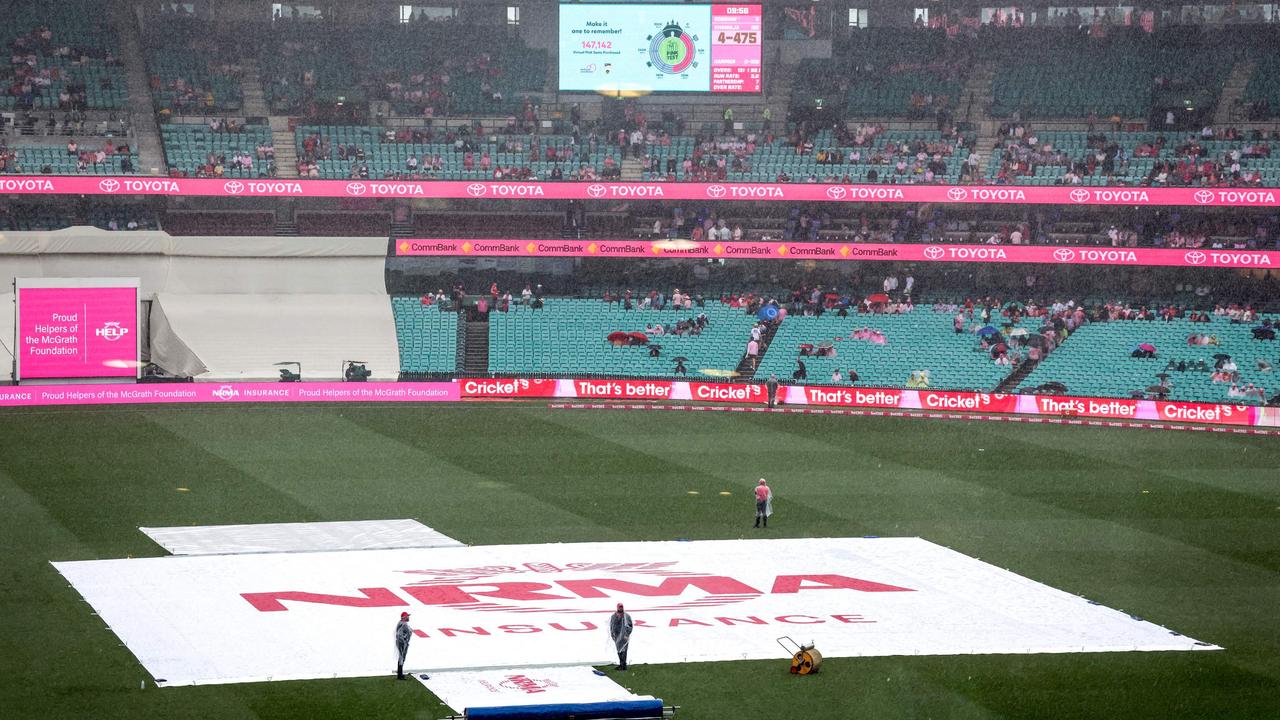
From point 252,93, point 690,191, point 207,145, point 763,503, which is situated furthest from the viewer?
point 252,93

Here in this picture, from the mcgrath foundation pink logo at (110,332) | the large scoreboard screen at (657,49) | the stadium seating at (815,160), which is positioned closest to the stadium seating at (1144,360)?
the stadium seating at (815,160)

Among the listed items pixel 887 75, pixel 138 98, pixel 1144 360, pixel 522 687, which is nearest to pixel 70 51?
pixel 138 98

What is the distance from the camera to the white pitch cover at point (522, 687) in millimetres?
20250

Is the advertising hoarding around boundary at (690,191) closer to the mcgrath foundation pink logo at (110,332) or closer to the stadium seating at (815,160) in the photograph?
the stadium seating at (815,160)

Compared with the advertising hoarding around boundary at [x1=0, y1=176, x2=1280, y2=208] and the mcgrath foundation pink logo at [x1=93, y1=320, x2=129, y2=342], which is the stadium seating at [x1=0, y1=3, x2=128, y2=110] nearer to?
the advertising hoarding around boundary at [x1=0, y1=176, x2=1280, y2=208]

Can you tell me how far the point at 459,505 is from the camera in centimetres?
3422

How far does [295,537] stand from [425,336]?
27.0 m

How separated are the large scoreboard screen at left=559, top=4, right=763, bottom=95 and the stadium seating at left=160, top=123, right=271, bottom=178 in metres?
11.9

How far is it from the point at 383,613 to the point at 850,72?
44.9 metres

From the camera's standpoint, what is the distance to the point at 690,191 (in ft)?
188

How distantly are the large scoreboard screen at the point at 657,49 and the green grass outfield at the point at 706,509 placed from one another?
1654cm

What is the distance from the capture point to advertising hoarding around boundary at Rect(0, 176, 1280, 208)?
55156 millimetres

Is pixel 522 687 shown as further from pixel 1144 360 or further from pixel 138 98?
pixel 138 98

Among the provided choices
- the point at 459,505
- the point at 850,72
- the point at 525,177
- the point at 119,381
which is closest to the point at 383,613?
the point at 459,505
